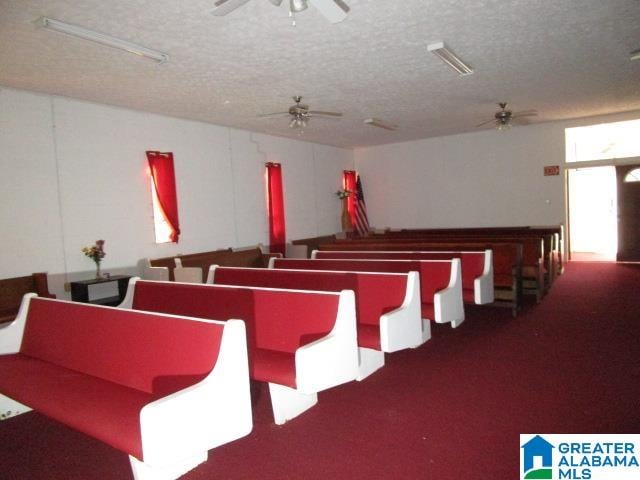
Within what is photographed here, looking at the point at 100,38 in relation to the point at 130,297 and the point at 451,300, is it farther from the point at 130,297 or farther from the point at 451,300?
the point at 451,300

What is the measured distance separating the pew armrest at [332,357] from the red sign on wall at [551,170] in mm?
7849

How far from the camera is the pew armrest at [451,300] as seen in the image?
331 cm

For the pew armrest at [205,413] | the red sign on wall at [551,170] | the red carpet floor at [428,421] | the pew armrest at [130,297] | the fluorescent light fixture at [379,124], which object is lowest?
the red carpet floor at [428,421]

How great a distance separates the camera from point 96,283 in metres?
4.90

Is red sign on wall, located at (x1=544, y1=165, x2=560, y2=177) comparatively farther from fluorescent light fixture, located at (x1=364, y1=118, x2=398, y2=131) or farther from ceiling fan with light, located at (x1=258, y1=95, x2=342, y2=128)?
ceiling fan with light, located at (x1=258, y1=95, x2=342, y2=128)

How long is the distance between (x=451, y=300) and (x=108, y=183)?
4.54 meters

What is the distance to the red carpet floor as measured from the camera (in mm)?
2223

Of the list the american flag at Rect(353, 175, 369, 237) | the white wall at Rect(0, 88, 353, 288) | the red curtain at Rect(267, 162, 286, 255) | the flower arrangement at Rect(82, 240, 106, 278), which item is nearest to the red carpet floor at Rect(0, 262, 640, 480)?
the flower arrangement at Rect(82, 240, 106, 278)

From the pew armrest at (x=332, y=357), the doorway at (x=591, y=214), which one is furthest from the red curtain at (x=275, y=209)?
the doorway at (x=591, y=214)

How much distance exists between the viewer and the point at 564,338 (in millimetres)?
4066

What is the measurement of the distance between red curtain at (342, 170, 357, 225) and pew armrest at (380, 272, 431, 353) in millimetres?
7498

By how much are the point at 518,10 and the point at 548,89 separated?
3002mm

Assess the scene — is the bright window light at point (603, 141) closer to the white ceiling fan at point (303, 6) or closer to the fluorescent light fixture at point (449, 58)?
the fluorescent light fixture at point (449, 58)

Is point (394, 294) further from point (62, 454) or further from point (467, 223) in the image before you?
point (467, 223)
